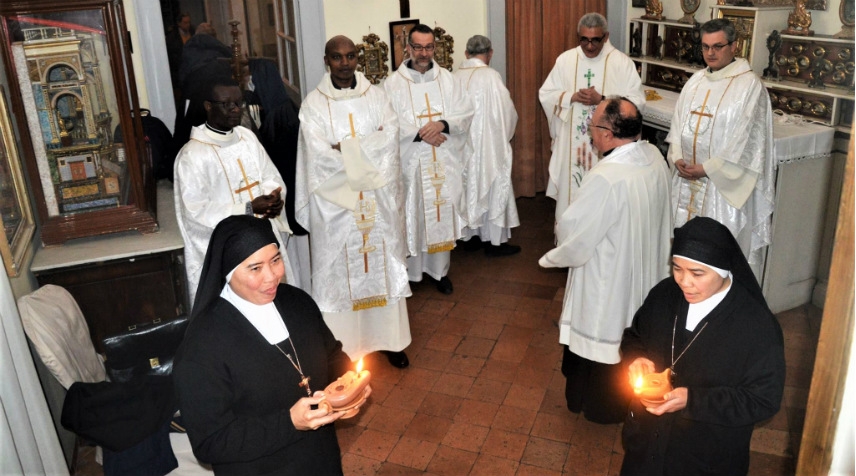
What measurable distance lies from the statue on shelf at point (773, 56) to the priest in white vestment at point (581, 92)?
96 centimetres

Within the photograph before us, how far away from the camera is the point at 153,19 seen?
6059mm

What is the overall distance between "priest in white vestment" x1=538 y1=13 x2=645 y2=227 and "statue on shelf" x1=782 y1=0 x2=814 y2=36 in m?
1.17

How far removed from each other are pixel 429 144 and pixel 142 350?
272 centimetres

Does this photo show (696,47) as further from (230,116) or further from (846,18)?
(230,116)

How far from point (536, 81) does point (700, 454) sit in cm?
576

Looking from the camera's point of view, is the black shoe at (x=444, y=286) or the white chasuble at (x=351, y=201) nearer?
the white chasuble at (x=351, y=201)

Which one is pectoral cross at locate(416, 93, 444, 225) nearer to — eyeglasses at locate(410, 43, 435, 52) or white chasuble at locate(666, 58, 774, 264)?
eyeglasses at locate(410, 43, 435, 52)

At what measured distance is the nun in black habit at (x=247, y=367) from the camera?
8.06 ft

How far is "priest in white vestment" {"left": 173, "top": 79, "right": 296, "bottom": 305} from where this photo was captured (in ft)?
14.5

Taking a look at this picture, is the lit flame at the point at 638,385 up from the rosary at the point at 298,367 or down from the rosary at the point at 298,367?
down

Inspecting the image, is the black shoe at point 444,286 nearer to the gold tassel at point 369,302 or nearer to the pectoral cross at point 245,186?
the gold tassel at point 369,302

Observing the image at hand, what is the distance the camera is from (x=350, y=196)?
4.91m

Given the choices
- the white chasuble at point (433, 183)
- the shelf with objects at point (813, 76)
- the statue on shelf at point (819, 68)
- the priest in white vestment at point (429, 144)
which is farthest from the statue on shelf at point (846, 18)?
the white chasuble at point (433, 183)

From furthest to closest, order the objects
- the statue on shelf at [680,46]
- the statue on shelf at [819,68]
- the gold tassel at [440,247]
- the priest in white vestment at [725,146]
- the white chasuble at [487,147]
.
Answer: the statue on shelf at [680,46], the white chasuble at [487,147], the gold tassel at [440,247], the statue on shelf at [819,68], the priest in white vestment at [725,146]
